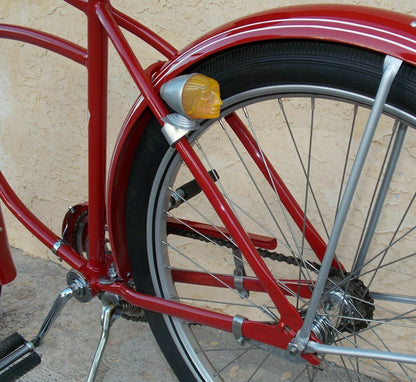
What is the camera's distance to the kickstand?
1164 mm

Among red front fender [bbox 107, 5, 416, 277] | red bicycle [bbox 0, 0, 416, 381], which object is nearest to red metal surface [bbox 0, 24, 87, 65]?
red bicycle [bbox 0, 0, 416, 381]

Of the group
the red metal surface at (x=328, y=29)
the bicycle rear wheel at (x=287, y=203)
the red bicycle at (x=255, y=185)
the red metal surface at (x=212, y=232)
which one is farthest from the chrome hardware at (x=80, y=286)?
the red metal surface at (x=328, y=29)

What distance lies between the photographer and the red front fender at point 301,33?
0.70 m

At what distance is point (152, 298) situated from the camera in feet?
3.60

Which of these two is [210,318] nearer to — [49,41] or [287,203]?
[287,203]

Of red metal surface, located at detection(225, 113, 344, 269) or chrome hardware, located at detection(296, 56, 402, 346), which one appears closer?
chrome hardware, located at detection(296, 56, 402, 346)

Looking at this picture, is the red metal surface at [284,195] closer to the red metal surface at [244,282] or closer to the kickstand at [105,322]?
the red metal surface at [244,282]

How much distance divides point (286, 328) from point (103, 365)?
0.82 m

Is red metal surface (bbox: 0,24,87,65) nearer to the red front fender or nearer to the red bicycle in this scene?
the red bicycle

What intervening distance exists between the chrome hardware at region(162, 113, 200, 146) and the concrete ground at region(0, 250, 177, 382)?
0.88m

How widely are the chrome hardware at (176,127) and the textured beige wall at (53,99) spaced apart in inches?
27.4

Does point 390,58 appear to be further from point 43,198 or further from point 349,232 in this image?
point 43,198

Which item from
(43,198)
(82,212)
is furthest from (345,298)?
(43,198)

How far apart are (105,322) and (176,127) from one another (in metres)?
0.54
